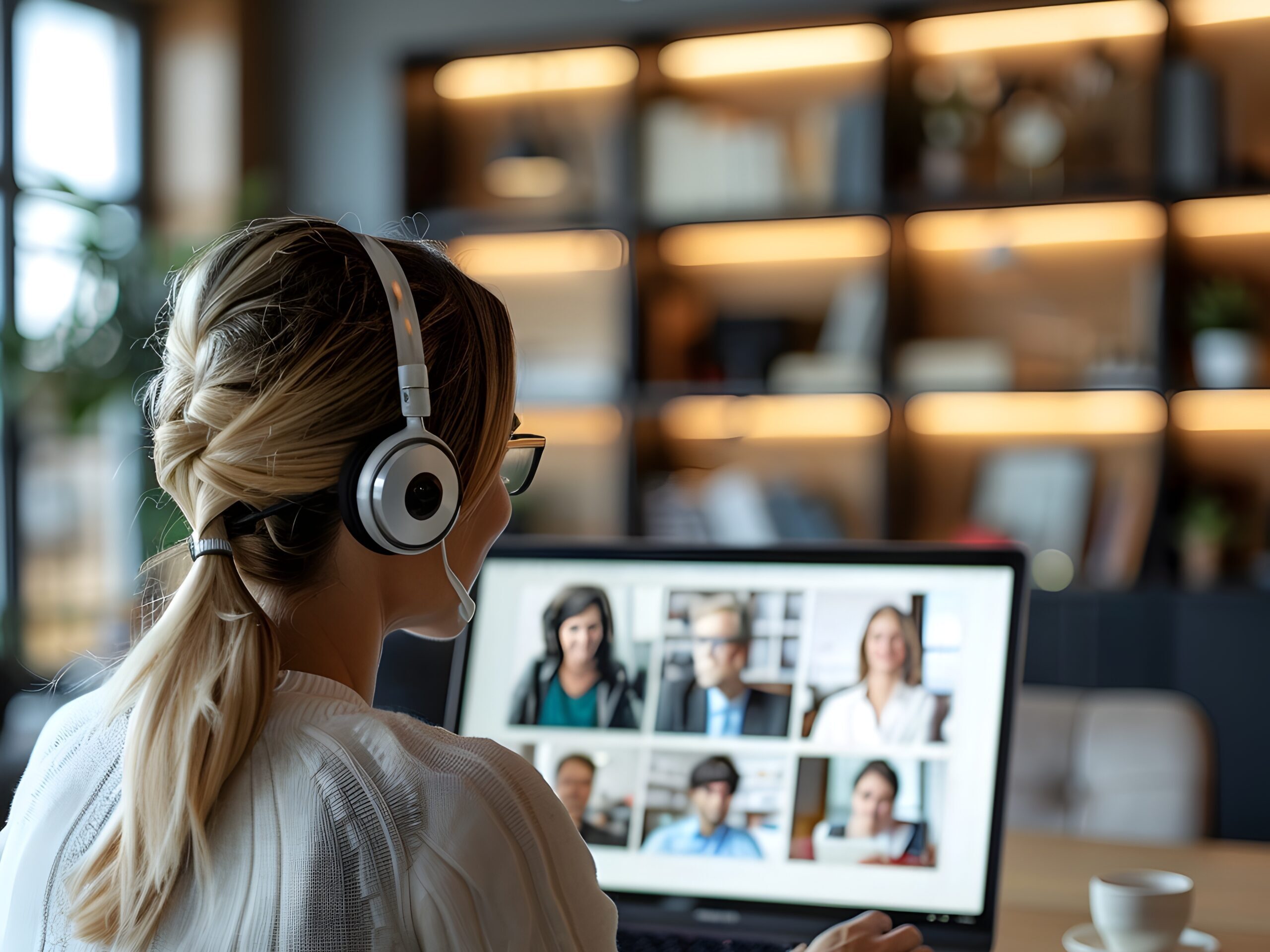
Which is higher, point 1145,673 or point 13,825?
point 13,825

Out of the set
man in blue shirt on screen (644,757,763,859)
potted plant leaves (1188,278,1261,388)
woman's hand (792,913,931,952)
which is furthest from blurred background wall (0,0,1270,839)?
woman's hand (792,913,931,952)

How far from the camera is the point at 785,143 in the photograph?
146 inches

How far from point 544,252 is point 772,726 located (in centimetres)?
309

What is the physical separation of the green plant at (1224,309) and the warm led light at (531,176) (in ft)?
6.18

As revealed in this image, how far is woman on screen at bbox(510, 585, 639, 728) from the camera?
1.06 metres

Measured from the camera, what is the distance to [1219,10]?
320 cm

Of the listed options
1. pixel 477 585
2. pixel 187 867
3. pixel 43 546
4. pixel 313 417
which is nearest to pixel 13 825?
pixel 187 867

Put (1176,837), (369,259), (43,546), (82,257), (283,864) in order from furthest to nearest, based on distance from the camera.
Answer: (43,546) → (82,257) → (1176,837) → (369,259) → (283,864)

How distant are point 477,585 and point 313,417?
1.51ft

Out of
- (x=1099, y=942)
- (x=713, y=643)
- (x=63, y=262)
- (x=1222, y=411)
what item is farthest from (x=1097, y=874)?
(x=63, y=262)

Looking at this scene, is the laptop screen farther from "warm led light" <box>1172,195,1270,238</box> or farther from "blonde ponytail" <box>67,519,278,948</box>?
"warm led light" <box>1172,195,1270,238</box>

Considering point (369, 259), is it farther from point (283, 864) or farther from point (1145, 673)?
point (1145, 673)

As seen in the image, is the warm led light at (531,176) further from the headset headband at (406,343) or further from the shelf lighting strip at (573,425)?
the headset headband at (406,343)

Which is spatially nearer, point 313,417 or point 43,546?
point 313,417
